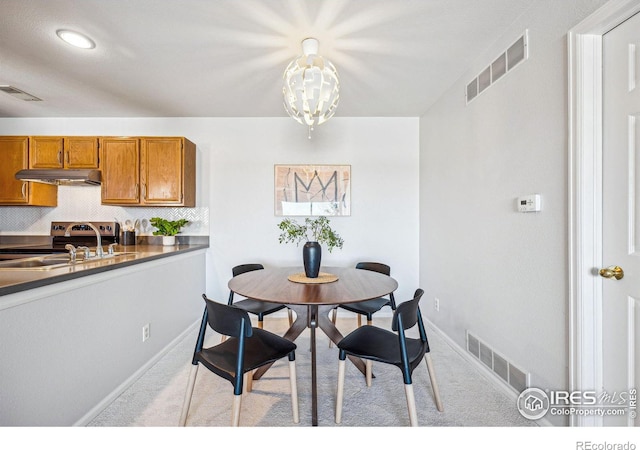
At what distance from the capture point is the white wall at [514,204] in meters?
1.60

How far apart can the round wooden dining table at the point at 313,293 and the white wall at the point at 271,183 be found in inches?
51.9

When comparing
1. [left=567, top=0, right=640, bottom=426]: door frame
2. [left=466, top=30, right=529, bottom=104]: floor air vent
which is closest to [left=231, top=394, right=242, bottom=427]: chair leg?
[left=567, top=0, right=640, bottom=426]: door frame

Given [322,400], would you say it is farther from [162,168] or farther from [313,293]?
[162,168]

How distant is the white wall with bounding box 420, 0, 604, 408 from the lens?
1599 millimetres

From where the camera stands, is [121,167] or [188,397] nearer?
[188,397]

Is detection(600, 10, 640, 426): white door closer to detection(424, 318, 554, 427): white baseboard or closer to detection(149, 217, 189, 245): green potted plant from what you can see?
detection(424, 318, 554, 427): white baseboard

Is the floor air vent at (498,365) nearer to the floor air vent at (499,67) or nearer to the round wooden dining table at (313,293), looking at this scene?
the round wooden dining table at (313,293)

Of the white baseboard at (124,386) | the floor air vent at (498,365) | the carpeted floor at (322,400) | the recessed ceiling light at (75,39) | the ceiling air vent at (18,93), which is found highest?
the recessed ceiling light at (75,39)

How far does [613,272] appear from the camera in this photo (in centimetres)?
135

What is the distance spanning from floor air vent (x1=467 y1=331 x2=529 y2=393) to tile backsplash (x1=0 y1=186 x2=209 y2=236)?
3017mm

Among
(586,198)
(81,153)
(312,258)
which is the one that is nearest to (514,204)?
(586,198)

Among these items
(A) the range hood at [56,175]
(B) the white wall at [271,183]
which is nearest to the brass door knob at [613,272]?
(B) the white wall at [271,183]

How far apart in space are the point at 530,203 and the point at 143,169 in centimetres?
354

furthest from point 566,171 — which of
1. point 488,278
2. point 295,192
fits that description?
point 295,192
